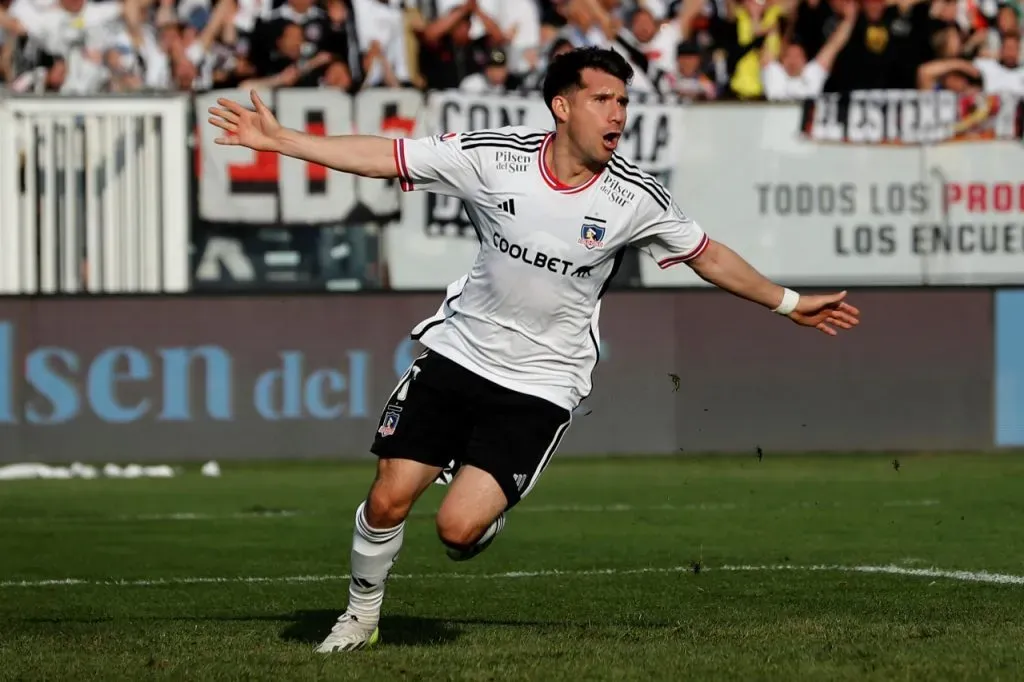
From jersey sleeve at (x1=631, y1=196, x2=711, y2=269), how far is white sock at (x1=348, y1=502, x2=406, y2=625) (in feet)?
4.90

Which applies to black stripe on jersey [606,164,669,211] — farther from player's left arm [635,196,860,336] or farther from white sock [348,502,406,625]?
white sock [348,502,406,625]

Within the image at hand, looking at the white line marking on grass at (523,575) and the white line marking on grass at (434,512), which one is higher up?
the white line marking on grass at (523,575)

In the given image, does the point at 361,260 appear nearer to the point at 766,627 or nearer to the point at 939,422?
the point at 939,422

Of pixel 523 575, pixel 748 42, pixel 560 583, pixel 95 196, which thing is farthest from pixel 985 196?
pixel 560 583

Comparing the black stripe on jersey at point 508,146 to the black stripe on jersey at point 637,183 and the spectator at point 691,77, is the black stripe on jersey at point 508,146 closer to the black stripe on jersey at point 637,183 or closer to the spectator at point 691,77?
the black stripe on jersey at point 637,183

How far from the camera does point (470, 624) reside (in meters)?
8.31

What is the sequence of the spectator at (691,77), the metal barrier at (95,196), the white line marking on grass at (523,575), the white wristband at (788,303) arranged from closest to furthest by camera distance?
1. the white wristband at (788,303)
2. the white line marking on grass at (523,575)
3. the metal barrier at (95,196)
4. the spectator at (691,77)

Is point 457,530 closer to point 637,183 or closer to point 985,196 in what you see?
point 637,183

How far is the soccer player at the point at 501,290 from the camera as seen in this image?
7.42 m

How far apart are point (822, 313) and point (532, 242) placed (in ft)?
4.56

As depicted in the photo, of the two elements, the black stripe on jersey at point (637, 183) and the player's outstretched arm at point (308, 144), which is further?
the black stripe on jersey at point (637, 183)

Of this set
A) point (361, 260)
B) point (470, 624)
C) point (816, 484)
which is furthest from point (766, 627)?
point (361, 260)

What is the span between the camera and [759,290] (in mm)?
7871

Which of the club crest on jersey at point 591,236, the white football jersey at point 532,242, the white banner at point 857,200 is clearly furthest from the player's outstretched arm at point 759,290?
the white banner at point 857,200
